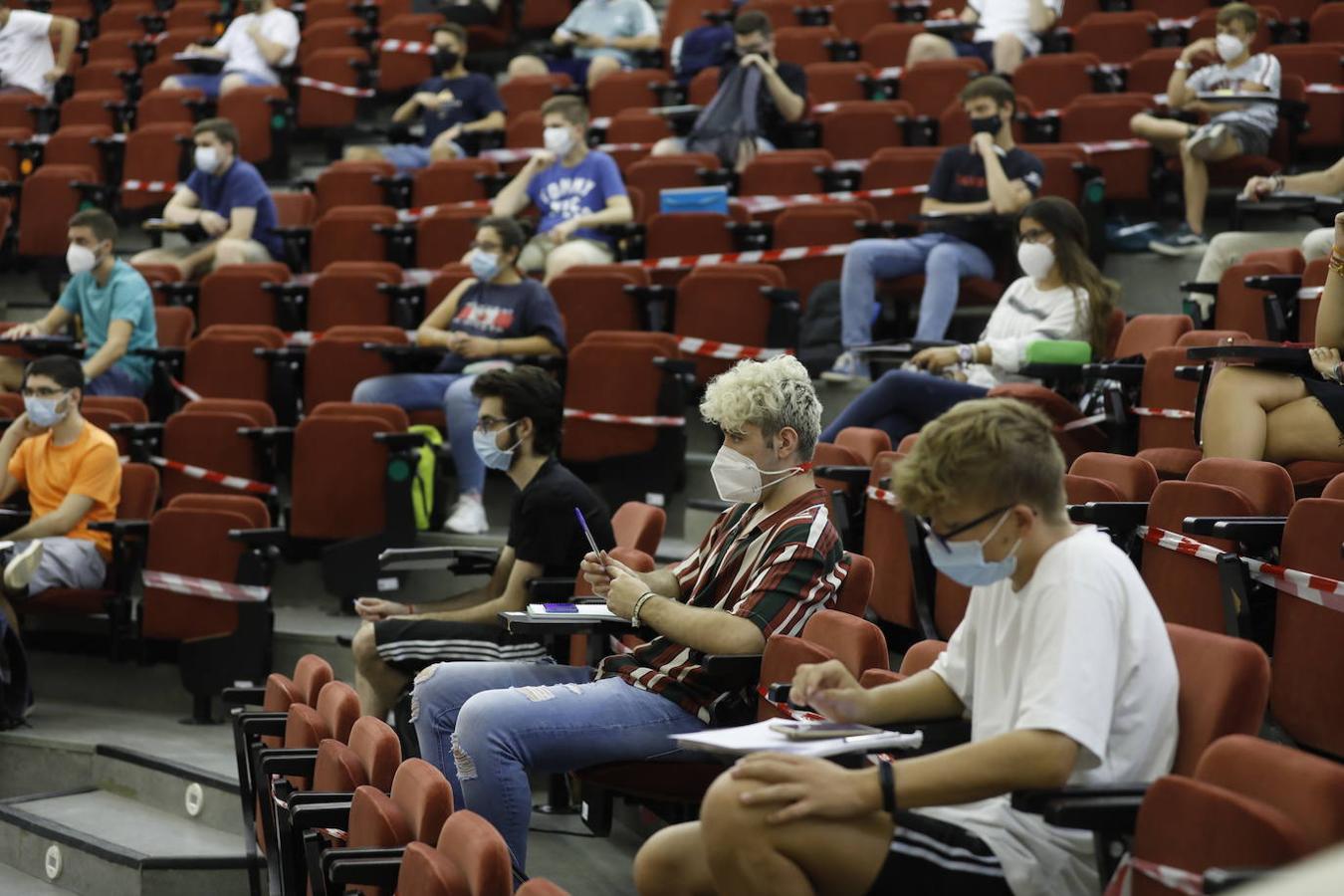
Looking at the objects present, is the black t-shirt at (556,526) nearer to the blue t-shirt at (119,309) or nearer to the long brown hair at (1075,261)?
the long brown hair at (1075,261)

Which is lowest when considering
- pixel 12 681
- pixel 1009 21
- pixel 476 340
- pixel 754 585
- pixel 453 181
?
pixel 12 681

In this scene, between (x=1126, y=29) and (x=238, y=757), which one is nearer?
(x=238, y=757)

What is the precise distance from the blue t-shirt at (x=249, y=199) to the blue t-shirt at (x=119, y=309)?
87cm

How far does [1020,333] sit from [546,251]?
2.03 m

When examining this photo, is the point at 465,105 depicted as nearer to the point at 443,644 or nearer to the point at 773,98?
the point at 773,98

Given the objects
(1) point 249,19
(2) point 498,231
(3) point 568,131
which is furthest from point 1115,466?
(1) point 249,19

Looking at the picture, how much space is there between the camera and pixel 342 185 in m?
6.92

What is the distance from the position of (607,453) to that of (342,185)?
2683 mm

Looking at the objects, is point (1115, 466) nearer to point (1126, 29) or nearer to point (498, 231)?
point (498, 231)

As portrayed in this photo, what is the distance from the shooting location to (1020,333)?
432cm

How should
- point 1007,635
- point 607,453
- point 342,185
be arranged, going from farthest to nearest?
point 342,185
point 607,453
point 1007,635

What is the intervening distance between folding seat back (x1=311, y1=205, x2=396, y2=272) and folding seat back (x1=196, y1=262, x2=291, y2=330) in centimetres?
39

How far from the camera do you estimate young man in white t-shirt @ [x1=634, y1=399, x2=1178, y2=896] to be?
5.57ft

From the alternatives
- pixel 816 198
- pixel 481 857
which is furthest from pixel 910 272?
pixel 481 857
